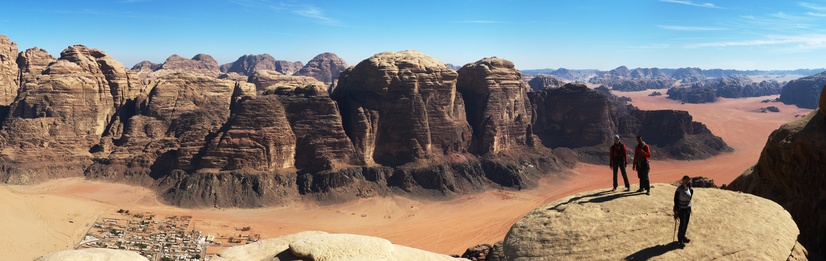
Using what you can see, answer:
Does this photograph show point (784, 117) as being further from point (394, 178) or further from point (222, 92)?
point (222, 92)

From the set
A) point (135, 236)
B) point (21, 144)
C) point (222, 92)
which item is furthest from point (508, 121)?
point (21, 144)

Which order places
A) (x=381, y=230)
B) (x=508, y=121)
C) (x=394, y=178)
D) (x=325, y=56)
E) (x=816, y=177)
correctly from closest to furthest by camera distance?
(x=816, y=177), (x=381, y=230), (x=394, y=178), (x=508, y=121), (x=325, y=56)

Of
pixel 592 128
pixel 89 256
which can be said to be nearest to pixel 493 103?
pixel 592 128

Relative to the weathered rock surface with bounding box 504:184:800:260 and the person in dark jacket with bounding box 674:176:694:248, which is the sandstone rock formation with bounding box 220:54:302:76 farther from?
the person in dark jacket with bounding box 674:176:694:248

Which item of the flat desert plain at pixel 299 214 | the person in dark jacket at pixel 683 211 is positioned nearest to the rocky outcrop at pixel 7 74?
the flat desert plain at pixel 299 214

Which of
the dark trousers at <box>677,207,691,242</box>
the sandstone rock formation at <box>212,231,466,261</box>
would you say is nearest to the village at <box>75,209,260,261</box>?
the sandstone rock formation at <box>212,231,466,261</box>

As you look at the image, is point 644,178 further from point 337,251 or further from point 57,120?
point 57,120

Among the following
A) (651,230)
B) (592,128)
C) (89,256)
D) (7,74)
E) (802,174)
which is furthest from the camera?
(592,128)
